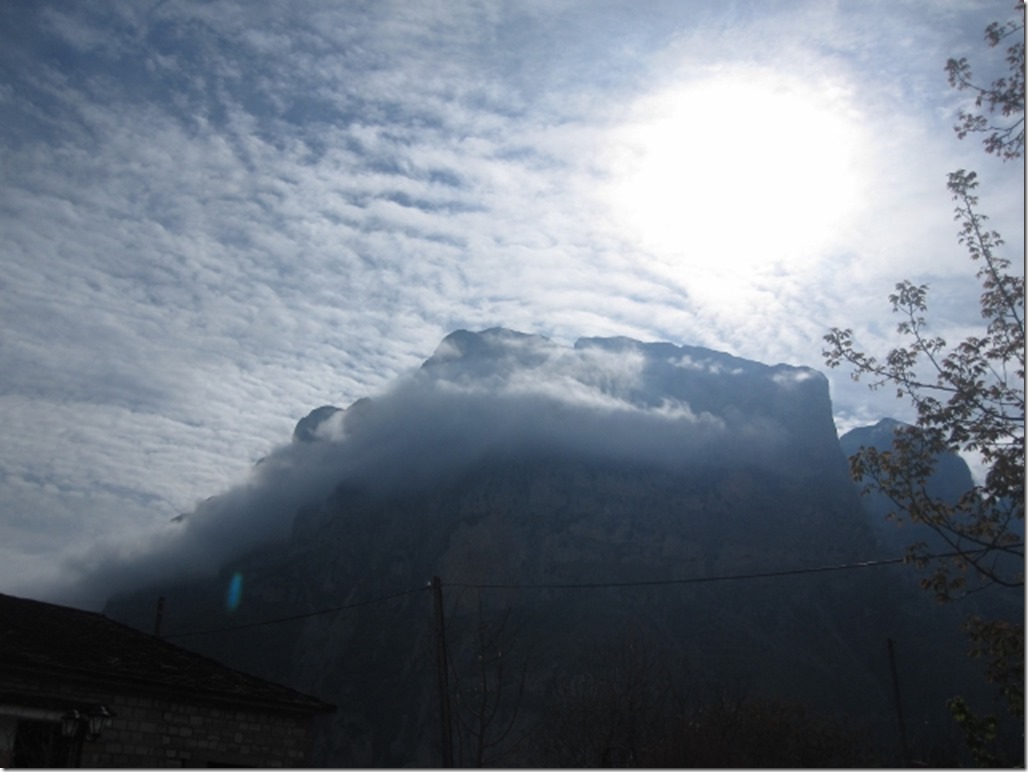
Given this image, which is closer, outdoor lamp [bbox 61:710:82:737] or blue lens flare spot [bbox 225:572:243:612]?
outdoor lamp [bbox 61:710:82:737]

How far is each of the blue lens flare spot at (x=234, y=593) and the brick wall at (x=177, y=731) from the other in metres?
106

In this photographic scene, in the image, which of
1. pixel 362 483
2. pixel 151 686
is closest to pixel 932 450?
pixel 151 686

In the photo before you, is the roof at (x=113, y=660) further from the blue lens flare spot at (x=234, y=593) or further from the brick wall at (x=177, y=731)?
the blue lens flare spot at (x=234, y=593)

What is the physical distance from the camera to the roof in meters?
15.8

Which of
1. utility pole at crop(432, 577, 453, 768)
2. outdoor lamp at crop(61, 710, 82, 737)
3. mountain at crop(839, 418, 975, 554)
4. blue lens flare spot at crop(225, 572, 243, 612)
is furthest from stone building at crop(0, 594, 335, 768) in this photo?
blue lens flare spot at crop(225, 572, 243, 612)

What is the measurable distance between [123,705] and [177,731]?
120 centimetres

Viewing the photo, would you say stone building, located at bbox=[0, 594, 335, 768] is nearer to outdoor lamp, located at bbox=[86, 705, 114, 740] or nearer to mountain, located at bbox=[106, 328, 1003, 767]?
outdoor lamp, located at bbox=[86, 705, 114, 740]

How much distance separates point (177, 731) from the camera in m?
17.2

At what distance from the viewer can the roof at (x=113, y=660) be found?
15.8 metres

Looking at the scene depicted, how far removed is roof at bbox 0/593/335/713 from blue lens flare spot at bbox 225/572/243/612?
102263mm

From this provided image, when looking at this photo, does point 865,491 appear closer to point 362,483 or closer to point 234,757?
point 234,757

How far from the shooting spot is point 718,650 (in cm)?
8238

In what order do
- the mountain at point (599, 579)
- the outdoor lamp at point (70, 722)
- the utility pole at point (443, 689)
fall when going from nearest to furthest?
1. the outdoor lamp at point (70, 722)
2. the utility pole at point (443, 689)
3. the mountain at point (599, 579)

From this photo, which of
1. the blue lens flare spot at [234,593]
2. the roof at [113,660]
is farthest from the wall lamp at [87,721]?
the blue lens flare spot at [234,593]
